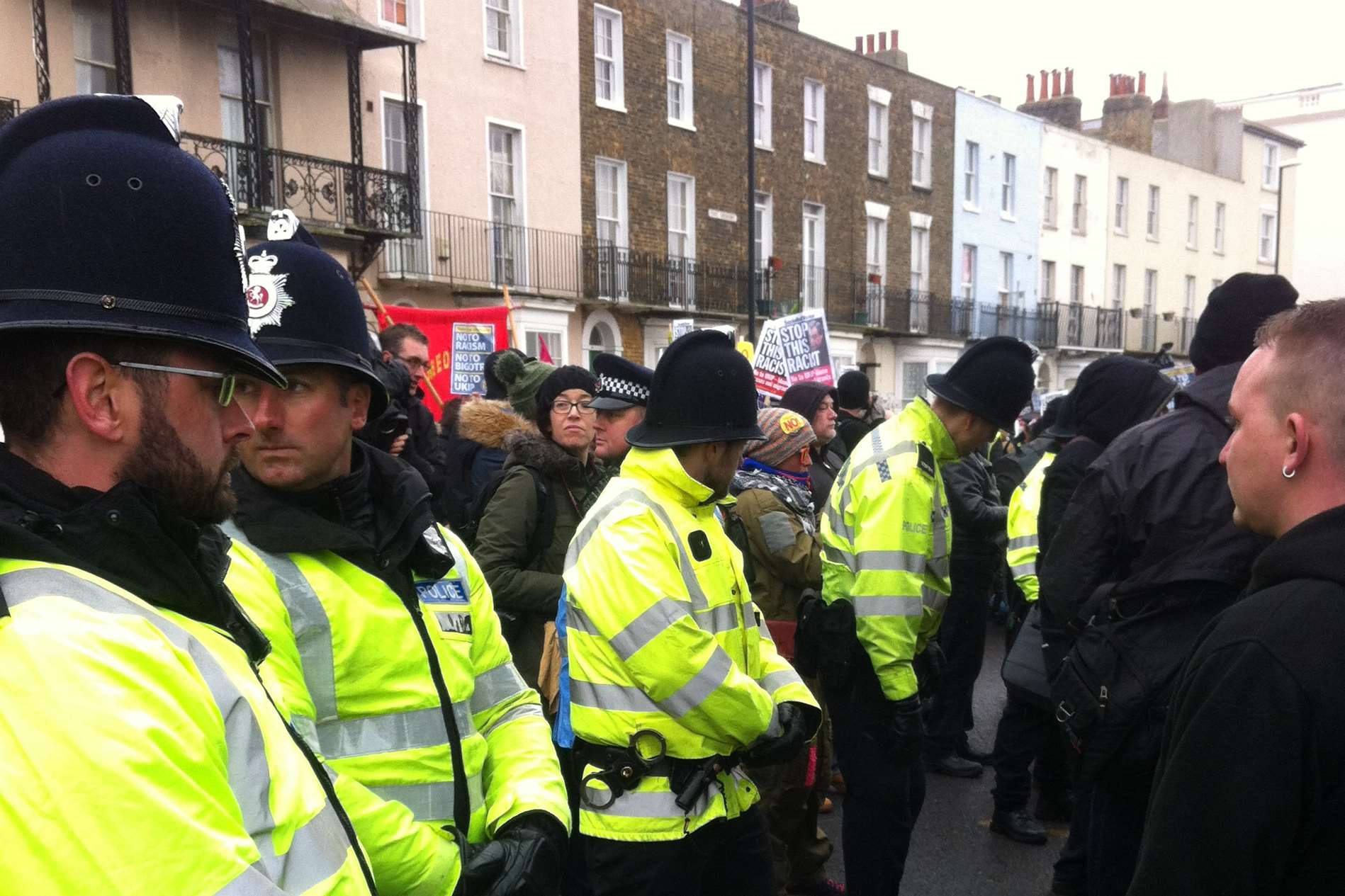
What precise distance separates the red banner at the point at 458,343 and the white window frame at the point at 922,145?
69.3 feet

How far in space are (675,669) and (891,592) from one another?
4.56 ft

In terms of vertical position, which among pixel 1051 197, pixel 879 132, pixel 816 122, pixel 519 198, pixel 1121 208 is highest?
pixel 879 132

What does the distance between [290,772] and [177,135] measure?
2.69 feet

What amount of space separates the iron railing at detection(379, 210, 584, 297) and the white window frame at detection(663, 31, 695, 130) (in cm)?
399

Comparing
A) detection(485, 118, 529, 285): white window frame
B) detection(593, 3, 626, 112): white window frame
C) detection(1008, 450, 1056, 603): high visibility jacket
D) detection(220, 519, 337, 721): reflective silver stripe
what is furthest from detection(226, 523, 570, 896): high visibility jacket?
detection(593, 3, 626, 112): white window frame

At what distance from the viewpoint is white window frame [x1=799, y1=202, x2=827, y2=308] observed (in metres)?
26.1

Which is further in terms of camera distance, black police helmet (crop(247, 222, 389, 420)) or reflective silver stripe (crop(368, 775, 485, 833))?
black police helmet (crop(247, 222, 389, 420))

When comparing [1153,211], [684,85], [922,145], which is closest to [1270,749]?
[684,85]

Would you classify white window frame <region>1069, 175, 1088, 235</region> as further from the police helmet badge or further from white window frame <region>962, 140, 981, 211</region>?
the police helmet badge

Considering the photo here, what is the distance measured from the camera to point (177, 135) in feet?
4.53

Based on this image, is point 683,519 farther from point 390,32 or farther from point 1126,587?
point 390,32

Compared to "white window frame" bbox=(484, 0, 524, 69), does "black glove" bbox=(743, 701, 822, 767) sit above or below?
below

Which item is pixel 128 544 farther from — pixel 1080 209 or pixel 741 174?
pixel 1080 209

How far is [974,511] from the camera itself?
6480 mm
